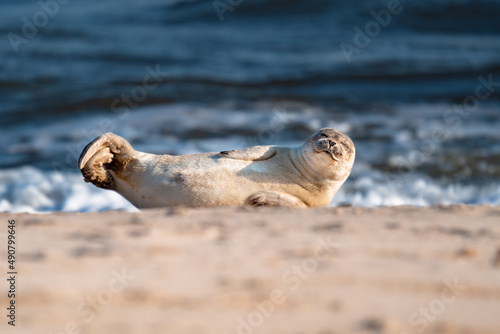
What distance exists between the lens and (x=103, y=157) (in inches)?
159

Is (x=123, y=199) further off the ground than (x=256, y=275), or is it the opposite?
(x=256, y=275)

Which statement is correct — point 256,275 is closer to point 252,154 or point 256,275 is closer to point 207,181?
point 207,181

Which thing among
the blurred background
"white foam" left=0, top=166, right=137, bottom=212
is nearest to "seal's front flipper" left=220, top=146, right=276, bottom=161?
"white foam" left=0, top=166, right=137, bottom=212

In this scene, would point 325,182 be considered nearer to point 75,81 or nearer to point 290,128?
point 290,128

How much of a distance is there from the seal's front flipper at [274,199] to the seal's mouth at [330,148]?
321 mm

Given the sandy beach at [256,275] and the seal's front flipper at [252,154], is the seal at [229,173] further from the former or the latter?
the sandy beach at [256,275]

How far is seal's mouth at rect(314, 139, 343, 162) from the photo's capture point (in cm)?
393

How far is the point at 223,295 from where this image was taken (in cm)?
226

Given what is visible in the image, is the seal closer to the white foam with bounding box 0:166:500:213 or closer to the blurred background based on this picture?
the white foam with bounding box 0:166:500:213

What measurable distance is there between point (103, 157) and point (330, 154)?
4.36ft

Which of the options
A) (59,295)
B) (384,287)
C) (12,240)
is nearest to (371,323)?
(384,287)

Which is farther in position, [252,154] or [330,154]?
[252,154]

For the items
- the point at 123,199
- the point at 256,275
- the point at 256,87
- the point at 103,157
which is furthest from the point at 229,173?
the point at 256,87

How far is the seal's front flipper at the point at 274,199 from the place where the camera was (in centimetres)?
385
